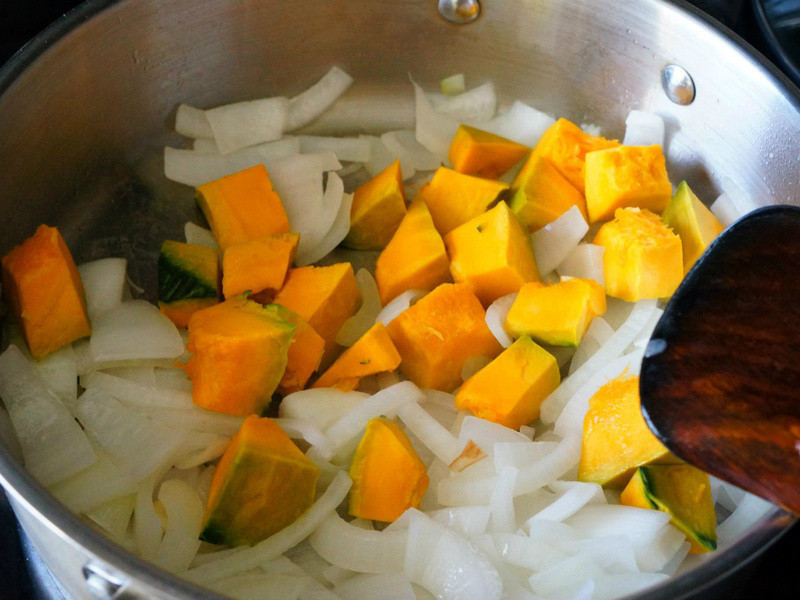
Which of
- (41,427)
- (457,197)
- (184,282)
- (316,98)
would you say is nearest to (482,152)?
(457,197)

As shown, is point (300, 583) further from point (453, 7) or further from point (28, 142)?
point (453, 7)

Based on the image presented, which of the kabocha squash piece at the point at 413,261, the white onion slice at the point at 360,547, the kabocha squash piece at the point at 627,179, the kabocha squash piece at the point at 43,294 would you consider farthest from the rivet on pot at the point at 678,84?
the kabocha squash piece at the point at 43,294

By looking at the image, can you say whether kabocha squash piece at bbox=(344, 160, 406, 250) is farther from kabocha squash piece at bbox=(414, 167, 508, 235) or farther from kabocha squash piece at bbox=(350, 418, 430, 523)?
kabocha squash piece at bbox=(350, 418, 430, 523)

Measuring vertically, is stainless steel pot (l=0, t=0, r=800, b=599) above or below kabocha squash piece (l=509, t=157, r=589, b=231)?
above

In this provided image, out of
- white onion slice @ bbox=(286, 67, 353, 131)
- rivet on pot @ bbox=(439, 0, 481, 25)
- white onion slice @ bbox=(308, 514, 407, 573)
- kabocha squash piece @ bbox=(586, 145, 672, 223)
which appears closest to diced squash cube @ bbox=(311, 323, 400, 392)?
white onion slice @ bbox=(308, 514, 407, 573)

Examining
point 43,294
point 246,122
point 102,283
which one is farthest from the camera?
point 246,122

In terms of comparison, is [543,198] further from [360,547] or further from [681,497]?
[360,547]
